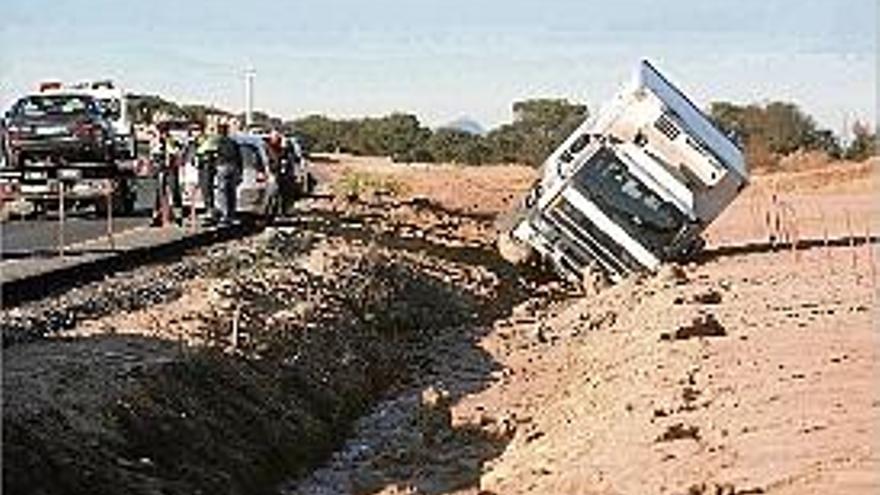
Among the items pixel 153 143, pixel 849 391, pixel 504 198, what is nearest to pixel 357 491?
pixel 849 391

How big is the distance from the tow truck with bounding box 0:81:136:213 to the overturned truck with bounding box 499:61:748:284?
26.1ft

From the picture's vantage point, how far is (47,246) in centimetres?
2867

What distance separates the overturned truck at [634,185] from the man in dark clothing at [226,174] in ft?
14.6

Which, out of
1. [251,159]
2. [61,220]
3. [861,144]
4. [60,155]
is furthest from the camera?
[861,144]

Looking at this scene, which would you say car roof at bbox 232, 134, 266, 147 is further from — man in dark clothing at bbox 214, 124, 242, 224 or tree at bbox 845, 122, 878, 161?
tree at bbox 845, 122, 878, 161

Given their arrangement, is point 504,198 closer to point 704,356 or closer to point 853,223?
point 853,223

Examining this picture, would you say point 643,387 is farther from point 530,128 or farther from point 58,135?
point 530,128

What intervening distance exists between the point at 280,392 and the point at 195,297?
3.68m

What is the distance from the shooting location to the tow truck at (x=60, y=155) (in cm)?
3566

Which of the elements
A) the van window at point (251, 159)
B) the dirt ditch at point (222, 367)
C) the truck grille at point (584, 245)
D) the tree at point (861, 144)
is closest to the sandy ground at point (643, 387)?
the dirt ditch at point (222, 367)

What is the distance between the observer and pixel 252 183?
34250 mm

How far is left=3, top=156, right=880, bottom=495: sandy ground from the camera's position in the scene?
1412cm

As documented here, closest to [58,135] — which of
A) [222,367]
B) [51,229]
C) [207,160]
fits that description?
[51,229]

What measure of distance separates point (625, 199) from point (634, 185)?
43cm
